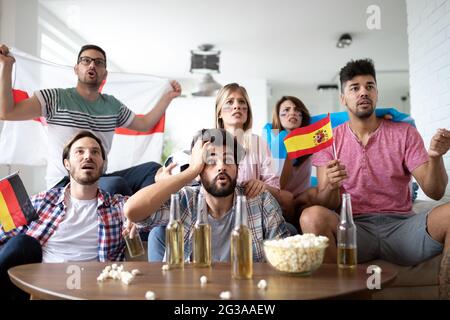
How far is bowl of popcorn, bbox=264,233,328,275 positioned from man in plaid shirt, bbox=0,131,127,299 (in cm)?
90

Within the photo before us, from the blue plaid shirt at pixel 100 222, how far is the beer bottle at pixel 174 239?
0.63 metres

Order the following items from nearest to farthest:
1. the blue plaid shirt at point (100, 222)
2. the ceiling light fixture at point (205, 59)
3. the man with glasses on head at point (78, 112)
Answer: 1. the blue plaid shirt at point (100, 222)
2. the man with glasses on head at point (78, 112)
3. the ceiling light fixture at point (205, 59)

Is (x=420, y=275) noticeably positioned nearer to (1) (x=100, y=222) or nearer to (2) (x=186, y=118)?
(1) (x=100, y=222)

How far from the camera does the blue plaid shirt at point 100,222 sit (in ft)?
5.99

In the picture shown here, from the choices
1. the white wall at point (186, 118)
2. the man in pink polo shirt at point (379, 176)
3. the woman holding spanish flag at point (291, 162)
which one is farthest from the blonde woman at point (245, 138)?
the white wall at point (186, 118)

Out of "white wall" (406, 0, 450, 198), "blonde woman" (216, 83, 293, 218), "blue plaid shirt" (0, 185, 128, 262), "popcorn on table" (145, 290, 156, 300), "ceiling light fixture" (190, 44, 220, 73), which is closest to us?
"popcorn on table" (145, 290, 156, 300)

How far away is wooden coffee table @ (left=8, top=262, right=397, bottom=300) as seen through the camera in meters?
0.99

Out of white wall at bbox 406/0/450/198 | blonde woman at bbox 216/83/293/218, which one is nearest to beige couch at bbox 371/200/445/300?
blonde woman at bbox 216/83/293/218

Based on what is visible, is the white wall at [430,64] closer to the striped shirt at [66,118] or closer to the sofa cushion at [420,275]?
the sofa cushion at [420,275]

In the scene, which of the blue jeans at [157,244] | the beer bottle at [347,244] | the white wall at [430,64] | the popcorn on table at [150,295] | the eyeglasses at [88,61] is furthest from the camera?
the white wall at [430,64]

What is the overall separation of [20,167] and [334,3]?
3.65 meters

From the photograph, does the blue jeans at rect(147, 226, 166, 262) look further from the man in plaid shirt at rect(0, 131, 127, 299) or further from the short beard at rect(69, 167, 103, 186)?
the short beard at rect(69, 167, 103, 186)

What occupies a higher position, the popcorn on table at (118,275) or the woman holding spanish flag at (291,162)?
the woman holding spanish flag at (291,162)
